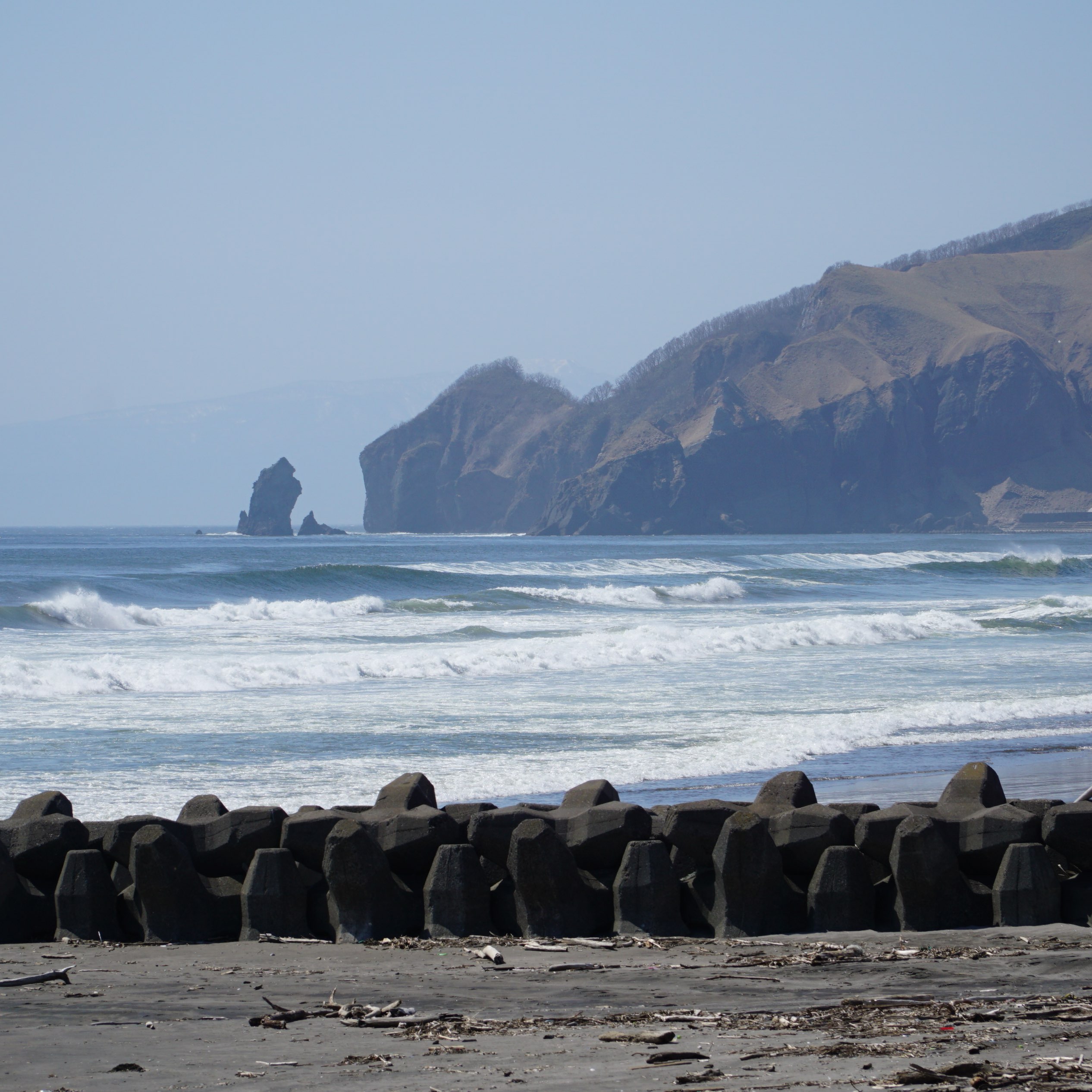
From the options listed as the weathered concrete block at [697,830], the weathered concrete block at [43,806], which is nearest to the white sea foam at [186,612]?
the weathered concrete block at [43,806]

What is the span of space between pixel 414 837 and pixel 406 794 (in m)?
0.51

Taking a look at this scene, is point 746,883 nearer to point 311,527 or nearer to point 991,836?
point 991,836

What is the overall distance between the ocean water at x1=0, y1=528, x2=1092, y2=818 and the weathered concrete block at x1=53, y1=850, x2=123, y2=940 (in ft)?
8.87

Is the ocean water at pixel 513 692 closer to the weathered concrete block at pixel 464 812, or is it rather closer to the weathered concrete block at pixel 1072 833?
the weathered concrete block at pixel 464 812

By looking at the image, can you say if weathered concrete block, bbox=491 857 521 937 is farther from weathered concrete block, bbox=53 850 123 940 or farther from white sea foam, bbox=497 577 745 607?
white sea foam, bbox=497 577 745 607

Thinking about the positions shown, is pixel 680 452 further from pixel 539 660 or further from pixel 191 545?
pixel 539 660

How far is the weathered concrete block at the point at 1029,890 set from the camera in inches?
191

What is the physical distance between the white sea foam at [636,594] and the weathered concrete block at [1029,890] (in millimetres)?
31579

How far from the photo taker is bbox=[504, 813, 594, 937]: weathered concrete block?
4.81m

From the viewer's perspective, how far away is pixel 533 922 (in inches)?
190

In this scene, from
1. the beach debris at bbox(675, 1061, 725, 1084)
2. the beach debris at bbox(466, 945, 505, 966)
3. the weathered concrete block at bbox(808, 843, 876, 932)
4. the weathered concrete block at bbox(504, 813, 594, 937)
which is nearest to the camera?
the beach debris at bbox(675, 1061, 725, 1084)

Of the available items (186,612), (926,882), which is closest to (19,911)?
(926,882)

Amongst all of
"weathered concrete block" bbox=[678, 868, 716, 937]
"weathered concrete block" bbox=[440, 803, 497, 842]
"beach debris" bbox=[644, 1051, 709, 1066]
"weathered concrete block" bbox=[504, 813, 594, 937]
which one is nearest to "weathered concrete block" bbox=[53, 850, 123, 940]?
"weathered concrete block" bbox=[440, 803, 497, 842]

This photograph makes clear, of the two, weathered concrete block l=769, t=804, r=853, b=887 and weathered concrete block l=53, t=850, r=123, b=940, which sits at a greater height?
weathered concrete block l=769, t=804, r=853, b=887
